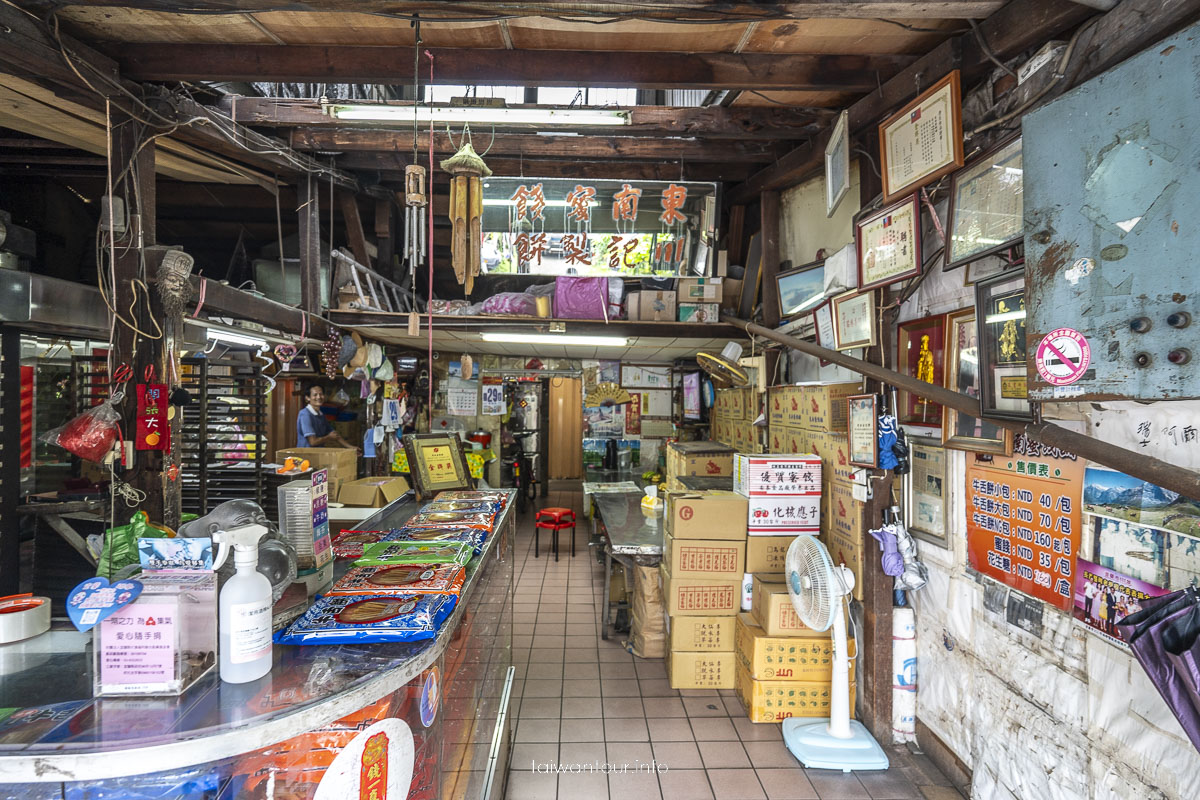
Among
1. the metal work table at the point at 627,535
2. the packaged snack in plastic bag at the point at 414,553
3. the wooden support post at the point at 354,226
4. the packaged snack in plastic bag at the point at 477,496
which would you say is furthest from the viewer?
the wooden support post at the point at 354,226

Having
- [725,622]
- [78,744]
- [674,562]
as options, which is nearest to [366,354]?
[674,562]

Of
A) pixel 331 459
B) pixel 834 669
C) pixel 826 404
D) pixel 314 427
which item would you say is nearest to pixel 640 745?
pixel 834 669

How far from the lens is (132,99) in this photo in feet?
11.3

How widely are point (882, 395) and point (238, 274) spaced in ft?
26.3

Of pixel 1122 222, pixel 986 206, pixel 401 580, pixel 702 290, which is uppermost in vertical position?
pixel 702 290

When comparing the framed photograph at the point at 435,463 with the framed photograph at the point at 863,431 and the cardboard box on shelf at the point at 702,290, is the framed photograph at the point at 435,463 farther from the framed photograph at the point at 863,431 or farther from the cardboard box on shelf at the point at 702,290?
the cardboard box on shelf at the point at 702,290

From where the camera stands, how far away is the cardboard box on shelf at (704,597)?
445 centimetres

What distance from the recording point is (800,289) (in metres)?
4.94

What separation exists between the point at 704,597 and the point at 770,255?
327cm

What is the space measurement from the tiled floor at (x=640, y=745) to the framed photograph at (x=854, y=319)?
8.89ft

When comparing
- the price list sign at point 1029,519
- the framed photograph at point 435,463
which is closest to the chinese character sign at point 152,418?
the framed photograph at point 435,463

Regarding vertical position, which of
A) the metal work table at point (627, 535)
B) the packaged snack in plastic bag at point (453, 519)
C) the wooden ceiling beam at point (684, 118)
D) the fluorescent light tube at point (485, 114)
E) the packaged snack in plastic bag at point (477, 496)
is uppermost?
the wooden ceiling beam at point (684, 118)

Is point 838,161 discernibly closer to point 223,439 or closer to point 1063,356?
point 1063,356

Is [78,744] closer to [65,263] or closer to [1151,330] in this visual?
[1151,330]
